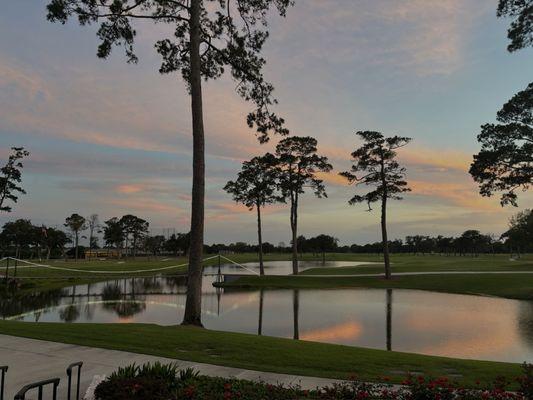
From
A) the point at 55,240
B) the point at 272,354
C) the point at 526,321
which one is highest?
the point at 55,240

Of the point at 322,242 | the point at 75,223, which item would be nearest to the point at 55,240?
the point at 75,223

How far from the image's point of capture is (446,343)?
1402cm

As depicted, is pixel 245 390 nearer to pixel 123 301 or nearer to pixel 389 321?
pixel 389 321

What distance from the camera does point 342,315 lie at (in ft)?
64.2

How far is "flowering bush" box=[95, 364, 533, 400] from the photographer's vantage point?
224 inches

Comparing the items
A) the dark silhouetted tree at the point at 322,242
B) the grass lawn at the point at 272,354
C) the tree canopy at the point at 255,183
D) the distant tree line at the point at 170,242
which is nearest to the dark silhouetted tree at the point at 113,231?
the distant tree line at the point at 170,242

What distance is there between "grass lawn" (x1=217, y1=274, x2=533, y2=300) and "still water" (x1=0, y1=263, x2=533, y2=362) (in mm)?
2740

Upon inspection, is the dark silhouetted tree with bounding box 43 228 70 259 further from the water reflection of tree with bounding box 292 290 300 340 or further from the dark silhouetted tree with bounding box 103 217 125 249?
the water reflection of tree with bounding box 292 290 300 340

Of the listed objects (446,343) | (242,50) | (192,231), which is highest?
(242,50)

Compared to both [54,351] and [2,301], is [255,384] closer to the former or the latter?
[54,351]

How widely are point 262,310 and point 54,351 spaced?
13273 mm

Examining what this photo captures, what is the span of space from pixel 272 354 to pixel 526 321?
42.2 feet

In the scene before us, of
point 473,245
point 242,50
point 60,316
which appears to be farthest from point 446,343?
point 473,245

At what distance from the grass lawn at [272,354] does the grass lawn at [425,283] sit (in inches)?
784
